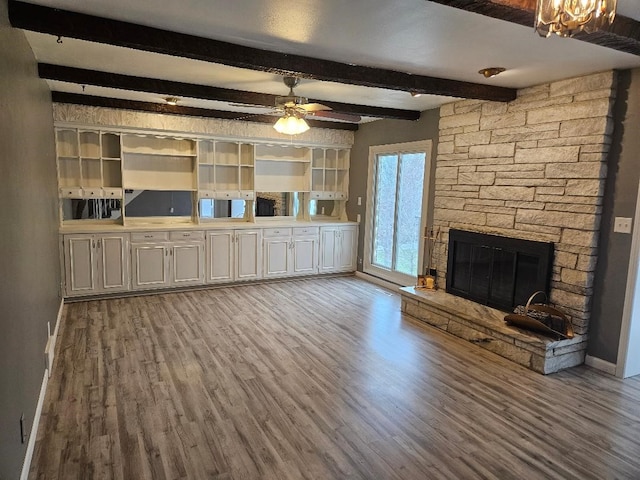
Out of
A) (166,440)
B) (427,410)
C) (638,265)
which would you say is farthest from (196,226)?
(638,265)

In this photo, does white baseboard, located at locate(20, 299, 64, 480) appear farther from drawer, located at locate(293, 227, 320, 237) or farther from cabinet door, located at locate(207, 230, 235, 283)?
drawer, located at locate(293, 227, 320, 237)

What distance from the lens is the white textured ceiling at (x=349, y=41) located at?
2.32 meters

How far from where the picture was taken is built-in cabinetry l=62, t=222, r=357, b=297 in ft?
17.5

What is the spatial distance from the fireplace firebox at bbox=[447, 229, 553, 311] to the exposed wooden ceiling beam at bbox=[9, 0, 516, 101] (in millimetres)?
1510

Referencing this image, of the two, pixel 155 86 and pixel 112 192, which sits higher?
pixel 155 86

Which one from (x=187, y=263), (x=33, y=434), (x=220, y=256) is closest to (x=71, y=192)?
(x=187, y=263)

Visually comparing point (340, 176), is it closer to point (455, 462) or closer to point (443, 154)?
point (443, 154)

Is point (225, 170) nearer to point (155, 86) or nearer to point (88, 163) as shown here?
point (88, 163)

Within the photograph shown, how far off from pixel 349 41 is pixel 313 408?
256 cm

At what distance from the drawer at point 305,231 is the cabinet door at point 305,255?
0.22 ft

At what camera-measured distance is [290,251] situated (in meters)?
6.71

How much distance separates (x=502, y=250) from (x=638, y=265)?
3.94 feet

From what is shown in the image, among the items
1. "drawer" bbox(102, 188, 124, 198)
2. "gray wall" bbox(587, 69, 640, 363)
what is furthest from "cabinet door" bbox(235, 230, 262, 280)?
"gray wall" bbox(587, 69, 640, 363)

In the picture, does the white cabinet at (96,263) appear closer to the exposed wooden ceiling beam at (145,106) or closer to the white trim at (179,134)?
the white trim at (179,134)
